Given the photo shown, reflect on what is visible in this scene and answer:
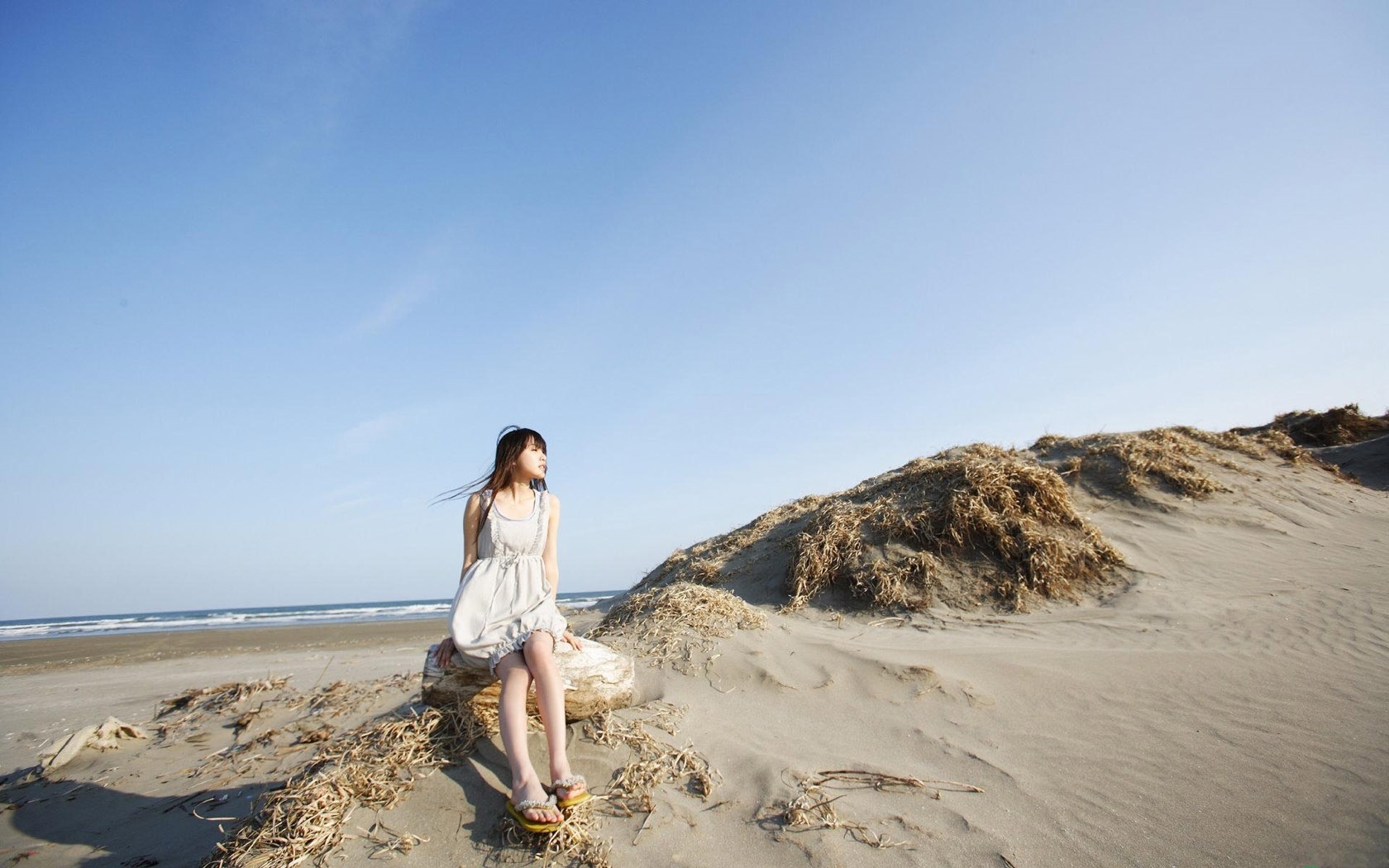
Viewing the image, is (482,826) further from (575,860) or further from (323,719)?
(323,719)

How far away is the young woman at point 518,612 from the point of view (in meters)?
3.25

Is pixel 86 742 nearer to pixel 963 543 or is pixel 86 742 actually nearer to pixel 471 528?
pixel 471 528

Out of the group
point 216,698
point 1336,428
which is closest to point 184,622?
point 216,698

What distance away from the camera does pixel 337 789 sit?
343cm

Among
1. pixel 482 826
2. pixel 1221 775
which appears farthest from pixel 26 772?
pixel 1221 775

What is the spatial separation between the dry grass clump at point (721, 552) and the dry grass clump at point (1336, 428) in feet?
32.6

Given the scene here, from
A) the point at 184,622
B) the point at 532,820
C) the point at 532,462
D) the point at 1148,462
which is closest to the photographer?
the point at 532,820

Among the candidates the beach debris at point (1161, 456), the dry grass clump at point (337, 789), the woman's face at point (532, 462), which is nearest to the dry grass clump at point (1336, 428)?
the beach debris at point (1161, 456)

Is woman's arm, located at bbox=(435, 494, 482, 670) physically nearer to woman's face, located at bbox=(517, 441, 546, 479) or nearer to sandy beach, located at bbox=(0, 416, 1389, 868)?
woman's face, located at bbox=(517, 441, 546, 479)

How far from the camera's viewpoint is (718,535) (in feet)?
41.4

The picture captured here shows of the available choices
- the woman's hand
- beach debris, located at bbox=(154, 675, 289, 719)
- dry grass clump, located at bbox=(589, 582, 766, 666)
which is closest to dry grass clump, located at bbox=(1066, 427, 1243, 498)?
dry grass clump, located at bbox=(589, 582, 766, 666)

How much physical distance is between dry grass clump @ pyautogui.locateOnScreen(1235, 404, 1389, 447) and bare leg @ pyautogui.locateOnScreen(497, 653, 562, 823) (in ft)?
50.8

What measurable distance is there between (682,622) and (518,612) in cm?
246

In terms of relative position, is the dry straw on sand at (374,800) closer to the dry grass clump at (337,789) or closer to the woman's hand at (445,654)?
the dry grass clump at (337,789)
